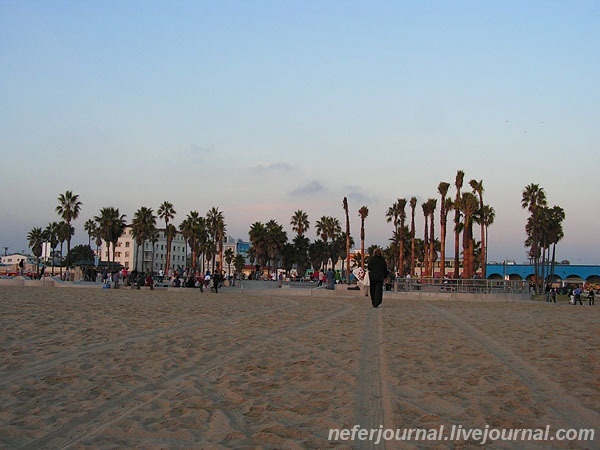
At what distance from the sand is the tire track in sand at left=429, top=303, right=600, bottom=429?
0.02 meters

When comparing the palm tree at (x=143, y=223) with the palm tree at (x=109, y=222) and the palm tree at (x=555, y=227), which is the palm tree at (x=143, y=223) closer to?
the palm tree at (x=109, y=222)

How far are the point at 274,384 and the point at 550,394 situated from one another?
2849 millimetres

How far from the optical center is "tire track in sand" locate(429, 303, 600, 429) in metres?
5.52

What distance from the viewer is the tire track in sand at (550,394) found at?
552cm

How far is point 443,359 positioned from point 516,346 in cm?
227

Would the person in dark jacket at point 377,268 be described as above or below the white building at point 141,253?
below

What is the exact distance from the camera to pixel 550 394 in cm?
660

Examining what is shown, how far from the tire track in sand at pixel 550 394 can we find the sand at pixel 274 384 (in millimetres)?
17

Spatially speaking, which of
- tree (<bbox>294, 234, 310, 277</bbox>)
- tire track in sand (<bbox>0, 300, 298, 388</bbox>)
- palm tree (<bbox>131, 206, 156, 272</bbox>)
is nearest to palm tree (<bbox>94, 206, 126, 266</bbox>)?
palm tree (<bbox>131, 206, 156, 272</bbox>)

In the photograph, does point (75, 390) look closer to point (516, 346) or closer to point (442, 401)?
point (442, 401)

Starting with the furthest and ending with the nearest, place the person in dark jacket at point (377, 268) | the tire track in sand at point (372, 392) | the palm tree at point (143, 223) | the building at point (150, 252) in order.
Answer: the building at point (150, 252)
the palm tree at point (143, 223)
the person in dark jacket at point (377, 268)
the tire track in sand at point (372, 392)

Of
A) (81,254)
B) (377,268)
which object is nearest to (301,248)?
(81,254)

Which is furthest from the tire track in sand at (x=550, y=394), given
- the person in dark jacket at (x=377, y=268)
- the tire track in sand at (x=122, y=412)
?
the person in dark jacket at (x=377, y=268)

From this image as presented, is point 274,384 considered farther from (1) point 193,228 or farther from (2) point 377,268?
(1) point 193,228
